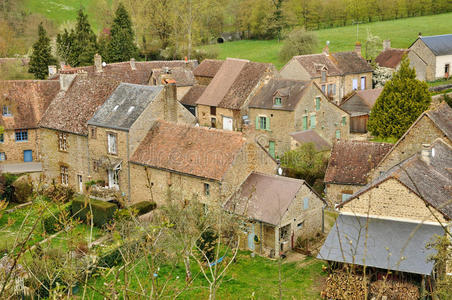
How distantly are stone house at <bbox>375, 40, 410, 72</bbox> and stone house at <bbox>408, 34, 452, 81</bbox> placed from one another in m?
1.36

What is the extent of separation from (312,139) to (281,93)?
4.60 m

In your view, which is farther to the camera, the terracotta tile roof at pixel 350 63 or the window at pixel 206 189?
the terracotta tile roof at pixel 350 63

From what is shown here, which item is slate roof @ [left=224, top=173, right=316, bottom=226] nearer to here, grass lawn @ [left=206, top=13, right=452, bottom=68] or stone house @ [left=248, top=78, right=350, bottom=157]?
stone house @ [left=248, top=78, right=350, bottom=157]

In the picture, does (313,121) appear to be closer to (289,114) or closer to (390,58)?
(289,114)

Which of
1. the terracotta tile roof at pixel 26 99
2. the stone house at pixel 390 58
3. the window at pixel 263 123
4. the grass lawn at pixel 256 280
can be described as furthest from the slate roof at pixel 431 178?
the stone house at pixel 390 58

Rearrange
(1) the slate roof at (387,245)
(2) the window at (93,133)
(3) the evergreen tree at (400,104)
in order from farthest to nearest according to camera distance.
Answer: (3) the evergreen tree at (400,104), (2) the window at (93,133), (1) the slate roof at (387,245)

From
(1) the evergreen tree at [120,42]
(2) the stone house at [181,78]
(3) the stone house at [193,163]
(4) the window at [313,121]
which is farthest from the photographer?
(1) the evergreen tree at [120,42]

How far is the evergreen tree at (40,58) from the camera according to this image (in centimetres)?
6009

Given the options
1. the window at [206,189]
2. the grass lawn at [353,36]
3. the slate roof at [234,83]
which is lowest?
the window at [206,189]

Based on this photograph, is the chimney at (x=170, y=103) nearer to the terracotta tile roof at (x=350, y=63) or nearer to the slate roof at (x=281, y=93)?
the slate roof at (x=281, y=93)

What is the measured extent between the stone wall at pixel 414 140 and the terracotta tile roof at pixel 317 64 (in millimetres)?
22197

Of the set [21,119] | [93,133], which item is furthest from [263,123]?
[21,119]

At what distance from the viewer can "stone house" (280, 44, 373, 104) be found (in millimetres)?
51844

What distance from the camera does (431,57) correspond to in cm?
5981
